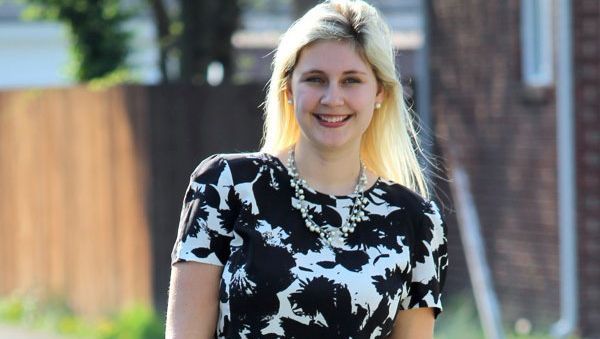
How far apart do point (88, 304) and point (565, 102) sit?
519cm

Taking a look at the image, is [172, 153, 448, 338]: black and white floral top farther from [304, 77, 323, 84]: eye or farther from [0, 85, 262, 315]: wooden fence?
[0, 85, 262, 315]: wooden fence

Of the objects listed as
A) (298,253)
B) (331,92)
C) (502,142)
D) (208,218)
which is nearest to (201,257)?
(208,218)

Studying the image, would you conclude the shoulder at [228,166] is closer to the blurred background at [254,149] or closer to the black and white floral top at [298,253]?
the black and white floral top at [298,253]

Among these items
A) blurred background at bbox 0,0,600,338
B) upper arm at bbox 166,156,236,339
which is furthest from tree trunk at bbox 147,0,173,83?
upper arm at bbox 166,156,236,339

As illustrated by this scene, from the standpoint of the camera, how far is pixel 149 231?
42.4 ft

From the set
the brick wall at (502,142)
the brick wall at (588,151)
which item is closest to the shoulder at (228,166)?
the brick wall at (588,151)

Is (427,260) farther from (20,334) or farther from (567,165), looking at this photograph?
(20,334)

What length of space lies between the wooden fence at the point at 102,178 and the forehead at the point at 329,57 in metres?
8.78

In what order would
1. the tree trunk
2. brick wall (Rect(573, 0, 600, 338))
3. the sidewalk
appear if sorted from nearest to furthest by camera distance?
brick wall (Rect(573, 0, 600, 338)) → the sidewalk → the tree trunk

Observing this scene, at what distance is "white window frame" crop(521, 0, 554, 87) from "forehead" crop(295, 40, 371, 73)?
24.4 ft

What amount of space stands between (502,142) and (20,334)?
410 cm

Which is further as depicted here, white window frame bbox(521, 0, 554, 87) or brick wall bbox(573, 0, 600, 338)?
white window frame bbox(521, 0, 554, 87)

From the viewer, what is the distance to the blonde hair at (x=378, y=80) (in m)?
3.87

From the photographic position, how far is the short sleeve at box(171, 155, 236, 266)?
3828 millimetres
